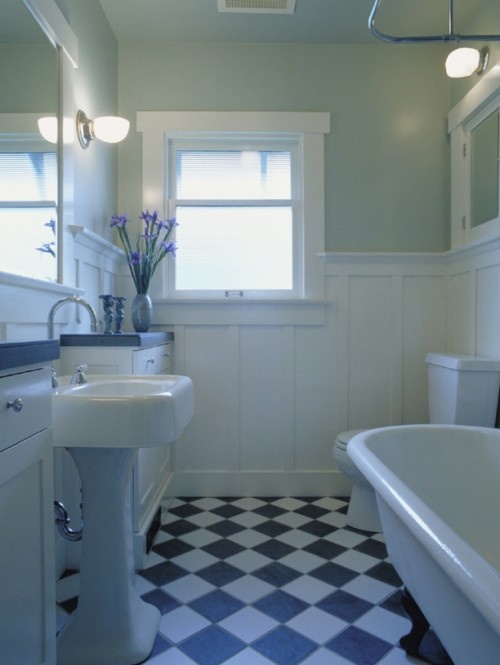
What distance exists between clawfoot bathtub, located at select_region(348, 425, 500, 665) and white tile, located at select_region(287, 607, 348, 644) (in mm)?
222

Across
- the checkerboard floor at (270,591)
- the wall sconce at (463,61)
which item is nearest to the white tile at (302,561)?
the checkerboard floor at (270,591)

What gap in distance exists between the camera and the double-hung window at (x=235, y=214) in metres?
2.74

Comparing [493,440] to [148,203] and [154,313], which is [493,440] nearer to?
[154,313]

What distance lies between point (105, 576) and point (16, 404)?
2.61 ft

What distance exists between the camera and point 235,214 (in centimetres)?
275

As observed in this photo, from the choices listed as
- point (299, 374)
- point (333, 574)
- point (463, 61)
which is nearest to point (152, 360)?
point (299, 374)

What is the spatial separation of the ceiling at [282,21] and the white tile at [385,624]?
104 inches

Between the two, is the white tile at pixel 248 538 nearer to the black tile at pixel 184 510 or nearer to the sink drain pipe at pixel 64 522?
the black tile at pixel 184 510

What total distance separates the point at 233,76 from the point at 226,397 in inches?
70.6

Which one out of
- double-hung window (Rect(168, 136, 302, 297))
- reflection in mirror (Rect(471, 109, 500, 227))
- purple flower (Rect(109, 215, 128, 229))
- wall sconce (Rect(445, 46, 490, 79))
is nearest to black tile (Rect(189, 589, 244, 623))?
double-hung window (Rect(168, 136, 302, 297))

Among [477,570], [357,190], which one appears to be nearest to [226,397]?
[357,190]

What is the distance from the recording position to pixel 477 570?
0.72 m

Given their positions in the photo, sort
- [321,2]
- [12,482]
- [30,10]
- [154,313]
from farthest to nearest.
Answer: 1. [154,313]
2. [321,2]
3. [30,10]
4. [12,482]

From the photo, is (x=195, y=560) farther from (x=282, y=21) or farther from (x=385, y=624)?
(x=282, y=21)
